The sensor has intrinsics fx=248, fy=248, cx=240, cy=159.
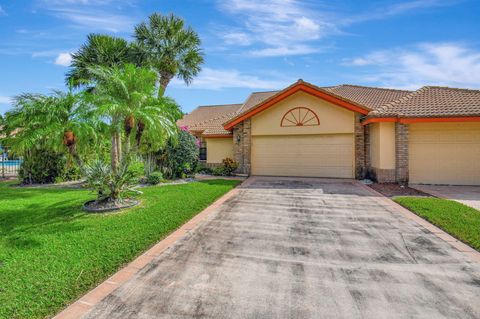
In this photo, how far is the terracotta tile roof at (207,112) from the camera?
93.1 ft

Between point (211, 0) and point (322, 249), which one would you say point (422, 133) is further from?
point (211, 0)

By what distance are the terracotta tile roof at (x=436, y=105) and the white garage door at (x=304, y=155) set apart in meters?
2.69

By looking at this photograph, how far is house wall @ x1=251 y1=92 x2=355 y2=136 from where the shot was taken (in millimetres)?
14492

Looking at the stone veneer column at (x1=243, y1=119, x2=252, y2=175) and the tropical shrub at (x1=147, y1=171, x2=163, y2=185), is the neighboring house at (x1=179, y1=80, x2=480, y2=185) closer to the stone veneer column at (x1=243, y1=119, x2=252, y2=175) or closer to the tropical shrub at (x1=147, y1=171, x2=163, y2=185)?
the stone veneer column at (x1=243, y1=119, x2=252, y2=175)

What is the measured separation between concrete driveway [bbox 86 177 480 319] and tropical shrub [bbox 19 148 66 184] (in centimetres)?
1238

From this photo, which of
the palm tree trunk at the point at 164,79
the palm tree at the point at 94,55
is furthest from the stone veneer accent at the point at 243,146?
the palm tree at the point at 94,55

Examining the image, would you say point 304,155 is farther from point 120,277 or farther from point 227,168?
point 120,277

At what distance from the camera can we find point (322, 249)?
4.99m

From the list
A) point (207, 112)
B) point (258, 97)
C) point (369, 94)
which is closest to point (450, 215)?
point (369, 94)

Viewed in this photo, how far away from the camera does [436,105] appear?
12312mm

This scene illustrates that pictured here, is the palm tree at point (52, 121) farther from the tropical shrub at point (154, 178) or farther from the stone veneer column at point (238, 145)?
the stone veneer column at point (238, 145)

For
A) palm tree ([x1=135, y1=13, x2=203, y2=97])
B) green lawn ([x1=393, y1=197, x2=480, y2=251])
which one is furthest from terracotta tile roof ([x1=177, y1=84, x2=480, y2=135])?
green lawn ([x1=393, y1=197, x2=480, y2=251])

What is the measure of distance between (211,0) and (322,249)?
1110 cm

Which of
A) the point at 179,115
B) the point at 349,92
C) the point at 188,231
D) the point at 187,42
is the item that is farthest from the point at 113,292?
the point at 349,92
